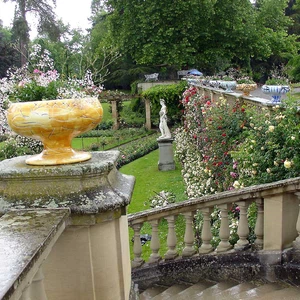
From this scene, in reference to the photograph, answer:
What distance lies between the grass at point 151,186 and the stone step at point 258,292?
315 centimetres

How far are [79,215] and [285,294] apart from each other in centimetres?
192

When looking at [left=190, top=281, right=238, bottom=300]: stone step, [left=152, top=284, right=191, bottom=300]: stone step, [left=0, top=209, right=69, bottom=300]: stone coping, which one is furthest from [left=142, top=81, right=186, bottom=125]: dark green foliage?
[left=0, top=209, right=69, bottom=300]: stone coping

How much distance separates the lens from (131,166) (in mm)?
16172

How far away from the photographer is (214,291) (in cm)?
317

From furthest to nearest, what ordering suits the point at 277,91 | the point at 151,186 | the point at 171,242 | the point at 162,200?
the point at 151,186 < the point at 162,200 < the point at 277,91 < the point at 171,242

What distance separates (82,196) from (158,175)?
11.9 meters

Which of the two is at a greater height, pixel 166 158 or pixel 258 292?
pixel 258 292

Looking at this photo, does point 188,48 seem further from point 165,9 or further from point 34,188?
point 34,188

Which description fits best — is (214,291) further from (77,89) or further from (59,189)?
(77,89)

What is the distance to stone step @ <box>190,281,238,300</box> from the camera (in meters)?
3.08

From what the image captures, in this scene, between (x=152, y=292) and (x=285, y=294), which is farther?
(x=152, y=292)

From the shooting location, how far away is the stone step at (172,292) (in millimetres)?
3222

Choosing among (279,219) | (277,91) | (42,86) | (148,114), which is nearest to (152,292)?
(279,219)

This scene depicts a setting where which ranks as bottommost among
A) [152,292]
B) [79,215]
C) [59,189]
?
[152,292]
